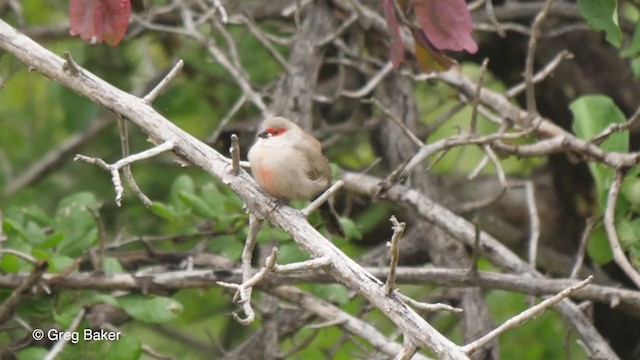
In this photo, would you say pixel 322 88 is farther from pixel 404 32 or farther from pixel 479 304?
pixel 479 304

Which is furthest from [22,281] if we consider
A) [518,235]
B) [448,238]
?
[518,235]

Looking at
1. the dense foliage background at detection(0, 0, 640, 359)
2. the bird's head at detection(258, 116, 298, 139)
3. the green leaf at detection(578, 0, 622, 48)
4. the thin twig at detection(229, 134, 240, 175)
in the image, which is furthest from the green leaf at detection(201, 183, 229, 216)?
the green leaf at detection(578, 0, 622, 48)

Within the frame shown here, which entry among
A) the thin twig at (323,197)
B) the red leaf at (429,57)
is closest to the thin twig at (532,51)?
the red leaf at (429,57)

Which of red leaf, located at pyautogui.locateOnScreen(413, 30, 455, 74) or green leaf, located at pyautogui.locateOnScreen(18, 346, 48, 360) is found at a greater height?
red leaf, located at pyautogui.locateOnScreen(413, 30, 455, 74)

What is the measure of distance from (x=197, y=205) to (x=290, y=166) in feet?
1.34

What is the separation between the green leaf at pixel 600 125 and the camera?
4523 millimetres

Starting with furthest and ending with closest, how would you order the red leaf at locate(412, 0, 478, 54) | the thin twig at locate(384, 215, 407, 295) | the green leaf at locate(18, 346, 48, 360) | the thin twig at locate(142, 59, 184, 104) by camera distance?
the green leaf at locate(18, 346, 48, 360) < the thin twig at locate(142, 59, 184, 104) < the red leaf at locate(412, 0, 478, 54) < the thin twig at locate(384, 215, 407, 295)

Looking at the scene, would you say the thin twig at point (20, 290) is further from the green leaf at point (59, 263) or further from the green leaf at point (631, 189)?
the green leaf at point (631, 189)

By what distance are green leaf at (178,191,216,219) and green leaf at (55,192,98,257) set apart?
1.23 feet

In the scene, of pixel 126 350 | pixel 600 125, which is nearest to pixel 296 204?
pixel 126 350

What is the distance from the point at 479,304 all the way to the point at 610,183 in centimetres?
71

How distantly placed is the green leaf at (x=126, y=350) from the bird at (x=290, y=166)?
736 mm

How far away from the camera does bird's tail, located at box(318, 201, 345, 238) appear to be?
14.5 feet

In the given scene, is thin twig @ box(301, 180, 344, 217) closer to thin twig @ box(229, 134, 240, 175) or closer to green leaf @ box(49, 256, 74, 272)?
thin twig @ box(229, 134, 240, 175)
